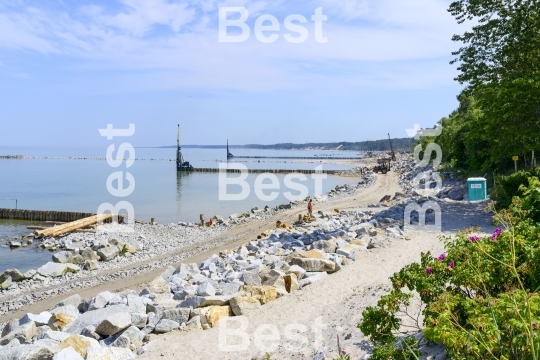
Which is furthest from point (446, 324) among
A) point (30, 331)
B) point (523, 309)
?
point (30, 331)

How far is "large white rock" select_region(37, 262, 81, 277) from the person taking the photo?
644 inches

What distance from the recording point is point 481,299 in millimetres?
4102

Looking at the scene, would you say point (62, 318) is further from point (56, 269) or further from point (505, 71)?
point (505, 71)

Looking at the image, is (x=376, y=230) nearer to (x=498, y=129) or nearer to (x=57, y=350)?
(x=498, y=129)

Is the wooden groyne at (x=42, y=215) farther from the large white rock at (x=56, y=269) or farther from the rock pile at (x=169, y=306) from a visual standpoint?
the rock pile at (x=169, y=306)

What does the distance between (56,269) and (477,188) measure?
54.5 feet

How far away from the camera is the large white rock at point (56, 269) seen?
16359mm

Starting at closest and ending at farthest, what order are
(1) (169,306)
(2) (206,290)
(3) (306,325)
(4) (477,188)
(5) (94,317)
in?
(3) (306,325) < (5) (94,317) < (1) (169,306) < (2) (206,290) < (4) (477,188)

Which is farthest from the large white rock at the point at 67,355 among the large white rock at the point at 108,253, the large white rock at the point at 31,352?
the large white rock at the point at 108,253

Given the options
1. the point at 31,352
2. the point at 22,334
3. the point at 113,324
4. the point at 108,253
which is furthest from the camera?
the point at 108,253

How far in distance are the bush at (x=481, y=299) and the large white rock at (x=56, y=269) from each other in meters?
14.6

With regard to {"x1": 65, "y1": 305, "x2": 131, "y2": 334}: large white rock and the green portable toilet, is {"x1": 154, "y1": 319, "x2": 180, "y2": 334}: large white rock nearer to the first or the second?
{"x1": 65, "y1": 305, "x2": 131, "y2": 334}: large white rock

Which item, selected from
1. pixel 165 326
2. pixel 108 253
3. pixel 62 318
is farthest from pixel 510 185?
pixel 108 253

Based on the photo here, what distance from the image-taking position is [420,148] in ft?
191
